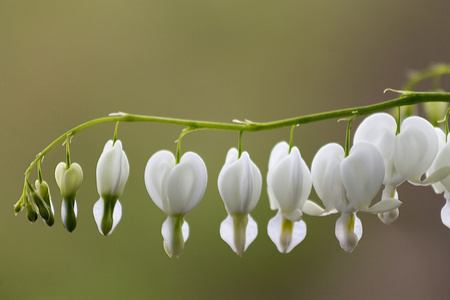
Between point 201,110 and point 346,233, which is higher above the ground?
point 201,110

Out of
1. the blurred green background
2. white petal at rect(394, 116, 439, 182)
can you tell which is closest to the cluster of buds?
white petal at rect(394, 116, 439, 182)

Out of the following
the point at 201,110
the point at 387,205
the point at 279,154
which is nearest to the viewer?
the point at 387,205

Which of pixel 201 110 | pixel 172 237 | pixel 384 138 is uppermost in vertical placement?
pixel 201 110

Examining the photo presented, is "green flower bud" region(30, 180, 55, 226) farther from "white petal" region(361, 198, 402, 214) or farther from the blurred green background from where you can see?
the blurred green background

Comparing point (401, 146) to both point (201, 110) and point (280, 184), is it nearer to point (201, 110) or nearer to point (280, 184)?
point (280, 184)

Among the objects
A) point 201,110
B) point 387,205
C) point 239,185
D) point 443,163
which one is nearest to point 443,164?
point 443,163

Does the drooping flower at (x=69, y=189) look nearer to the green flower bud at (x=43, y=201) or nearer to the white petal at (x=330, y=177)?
the green flower bud at (x=43, y=201)

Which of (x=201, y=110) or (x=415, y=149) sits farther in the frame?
(x=201, y=110)
